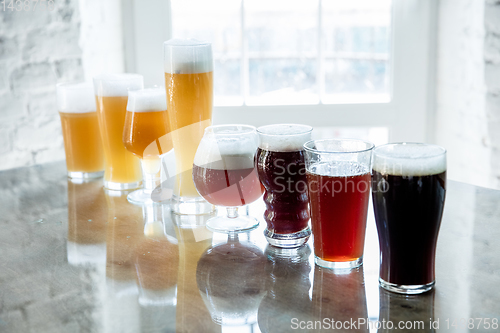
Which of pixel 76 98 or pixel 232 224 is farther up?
pixel 76 98

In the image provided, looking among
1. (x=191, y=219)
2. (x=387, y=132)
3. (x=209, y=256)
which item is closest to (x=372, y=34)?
(x=387, y=132)

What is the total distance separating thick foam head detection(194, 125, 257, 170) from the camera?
89cm

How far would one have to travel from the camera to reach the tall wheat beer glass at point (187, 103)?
0.99 meters

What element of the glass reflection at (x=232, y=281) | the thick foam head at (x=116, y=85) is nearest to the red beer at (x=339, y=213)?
the glass reflection at (x=232, y=281)

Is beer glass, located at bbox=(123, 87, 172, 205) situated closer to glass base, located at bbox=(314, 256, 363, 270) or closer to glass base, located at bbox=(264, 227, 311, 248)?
glass base, located at bbox=(264, 227, 311, 248)

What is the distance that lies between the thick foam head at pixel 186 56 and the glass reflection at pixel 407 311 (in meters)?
0.53

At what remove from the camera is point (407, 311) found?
2.13 feet

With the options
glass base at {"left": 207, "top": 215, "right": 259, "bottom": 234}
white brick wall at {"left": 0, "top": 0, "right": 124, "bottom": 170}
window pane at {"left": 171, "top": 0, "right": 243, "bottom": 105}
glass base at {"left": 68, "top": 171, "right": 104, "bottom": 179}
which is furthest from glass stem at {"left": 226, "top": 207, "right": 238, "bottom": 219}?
window pane at {"left": 171, "top": 0, "right": 243, "bottom": 105}

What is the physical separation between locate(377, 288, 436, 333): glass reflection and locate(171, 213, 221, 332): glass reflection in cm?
20

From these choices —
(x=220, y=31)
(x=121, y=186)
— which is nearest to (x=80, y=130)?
(x=121, y=186)

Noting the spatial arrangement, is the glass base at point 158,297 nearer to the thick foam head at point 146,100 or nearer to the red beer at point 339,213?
the red beer at point 339,213

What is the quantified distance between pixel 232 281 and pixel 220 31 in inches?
64.9

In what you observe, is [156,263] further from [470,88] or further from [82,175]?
[470,88]

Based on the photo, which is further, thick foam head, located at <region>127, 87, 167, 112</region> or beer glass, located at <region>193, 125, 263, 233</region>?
thick foam head, located at <region>127, 87, 167, 112</region>
